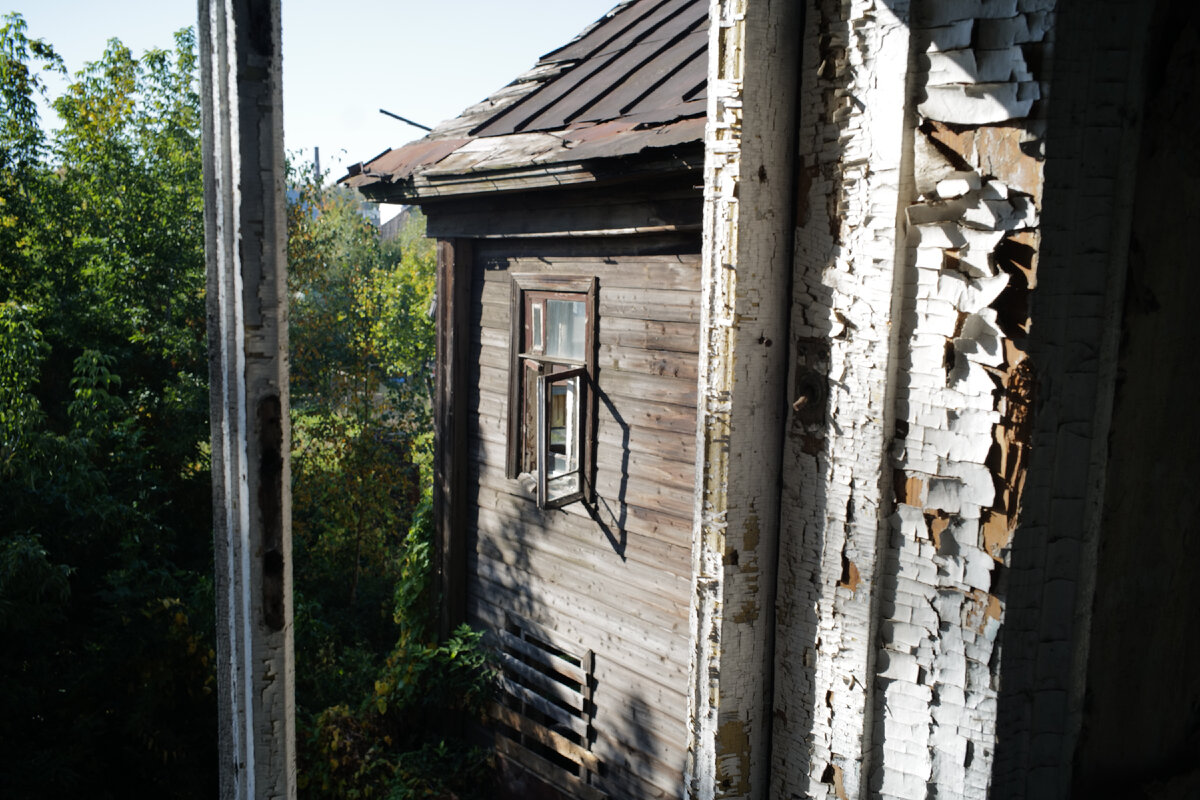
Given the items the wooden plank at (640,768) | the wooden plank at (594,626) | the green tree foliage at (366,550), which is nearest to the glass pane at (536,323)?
the wooden plank at (594,626)

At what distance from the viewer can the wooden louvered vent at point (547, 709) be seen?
5.93m

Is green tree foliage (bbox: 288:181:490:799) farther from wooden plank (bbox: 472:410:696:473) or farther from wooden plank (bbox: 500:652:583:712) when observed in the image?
wooden plank (bbox: 472:410:696:473)

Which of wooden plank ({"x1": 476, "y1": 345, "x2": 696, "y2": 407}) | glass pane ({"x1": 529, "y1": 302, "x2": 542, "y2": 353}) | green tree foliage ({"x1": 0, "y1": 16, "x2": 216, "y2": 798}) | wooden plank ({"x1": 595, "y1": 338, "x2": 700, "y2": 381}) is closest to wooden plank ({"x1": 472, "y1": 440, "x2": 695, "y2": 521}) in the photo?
wooden plank ({"x1": 476, "y1": 345, "x2": 696, "y2": 407})

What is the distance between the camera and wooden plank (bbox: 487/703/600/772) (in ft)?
19.4

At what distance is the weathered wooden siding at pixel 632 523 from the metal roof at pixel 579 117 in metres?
0.72

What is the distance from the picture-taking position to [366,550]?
41.3 feet

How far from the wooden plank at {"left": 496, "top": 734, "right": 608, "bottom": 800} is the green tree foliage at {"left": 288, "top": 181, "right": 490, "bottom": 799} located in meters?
0.30

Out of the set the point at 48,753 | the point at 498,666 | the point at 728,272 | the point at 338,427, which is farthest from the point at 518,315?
the point at 338,427

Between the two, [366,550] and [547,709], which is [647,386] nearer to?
[547,709]

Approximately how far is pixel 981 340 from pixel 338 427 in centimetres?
1341

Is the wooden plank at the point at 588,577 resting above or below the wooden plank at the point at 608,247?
below

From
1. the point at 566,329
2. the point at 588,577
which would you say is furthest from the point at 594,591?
the point at 566,329

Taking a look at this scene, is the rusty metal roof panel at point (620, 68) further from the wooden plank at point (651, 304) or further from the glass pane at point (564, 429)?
the glass pane at point (564, 429)

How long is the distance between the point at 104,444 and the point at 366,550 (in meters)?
4.95
